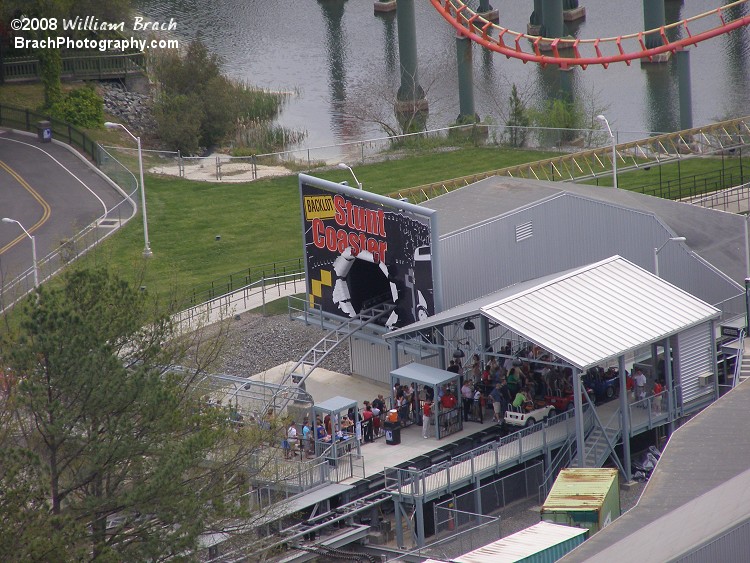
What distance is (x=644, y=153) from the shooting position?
250 feet

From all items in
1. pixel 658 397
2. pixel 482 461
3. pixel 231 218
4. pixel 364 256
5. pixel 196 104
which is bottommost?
pixel 482 461

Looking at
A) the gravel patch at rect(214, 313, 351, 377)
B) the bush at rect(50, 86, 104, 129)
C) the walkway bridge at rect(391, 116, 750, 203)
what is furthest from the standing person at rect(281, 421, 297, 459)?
the bush at rect(50, 86, 104, 129)

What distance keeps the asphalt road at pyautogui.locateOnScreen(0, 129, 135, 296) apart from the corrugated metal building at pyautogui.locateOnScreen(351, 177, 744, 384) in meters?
22.6

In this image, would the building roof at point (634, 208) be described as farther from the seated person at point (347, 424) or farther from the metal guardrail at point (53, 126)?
the metal guardrail at point (53, 126)

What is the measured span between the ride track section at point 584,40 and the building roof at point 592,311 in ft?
84.0

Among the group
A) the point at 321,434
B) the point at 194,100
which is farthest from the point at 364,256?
the point at 194,100

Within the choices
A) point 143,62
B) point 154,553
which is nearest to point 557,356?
point 154,553

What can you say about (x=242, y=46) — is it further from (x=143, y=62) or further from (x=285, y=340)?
(x=285, y=340)

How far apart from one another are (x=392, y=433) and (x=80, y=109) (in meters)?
48.8

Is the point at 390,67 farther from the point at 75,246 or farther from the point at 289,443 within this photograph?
the point at 289,443

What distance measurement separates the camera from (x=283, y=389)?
4444 centimetres

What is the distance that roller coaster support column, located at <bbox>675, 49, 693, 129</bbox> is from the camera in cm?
8681

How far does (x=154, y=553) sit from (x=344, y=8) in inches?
4242

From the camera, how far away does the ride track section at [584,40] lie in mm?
75312
